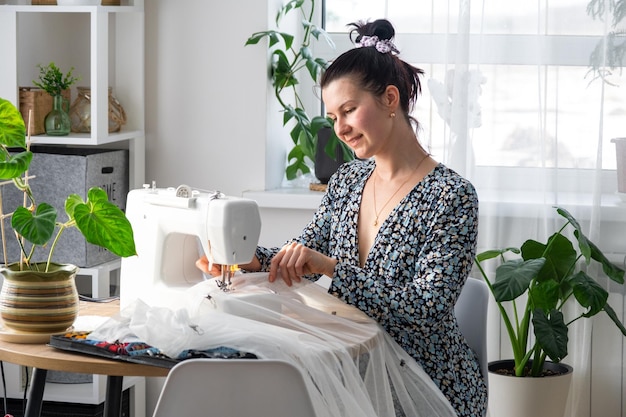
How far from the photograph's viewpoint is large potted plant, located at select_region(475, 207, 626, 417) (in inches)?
115

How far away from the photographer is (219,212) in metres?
1.91

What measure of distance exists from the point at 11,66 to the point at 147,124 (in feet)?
1.88

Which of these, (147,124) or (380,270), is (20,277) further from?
(147,124)

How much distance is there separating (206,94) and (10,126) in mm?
1382

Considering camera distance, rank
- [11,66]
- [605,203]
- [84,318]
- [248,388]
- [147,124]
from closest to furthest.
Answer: [248,388]
[84,318]
[11,66]
[605,203]
[147,124]

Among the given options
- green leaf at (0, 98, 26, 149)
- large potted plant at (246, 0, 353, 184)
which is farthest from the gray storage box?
green leaf at (0, 98, 26, 149)

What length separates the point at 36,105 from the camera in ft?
9.87

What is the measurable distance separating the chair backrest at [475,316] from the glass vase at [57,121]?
4.37ft

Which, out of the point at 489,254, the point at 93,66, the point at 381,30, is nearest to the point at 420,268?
the point at 381,30

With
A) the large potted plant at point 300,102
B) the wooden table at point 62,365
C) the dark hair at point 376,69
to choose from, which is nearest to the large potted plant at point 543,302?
the large potted plant at point 300,102

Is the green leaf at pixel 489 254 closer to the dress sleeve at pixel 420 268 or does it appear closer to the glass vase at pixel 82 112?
the dress sleeve at pixel 420 268

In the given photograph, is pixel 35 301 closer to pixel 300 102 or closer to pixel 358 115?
pixel 358 115

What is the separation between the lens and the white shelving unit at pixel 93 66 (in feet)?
9.70

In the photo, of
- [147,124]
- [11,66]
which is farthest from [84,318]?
[147,124]
